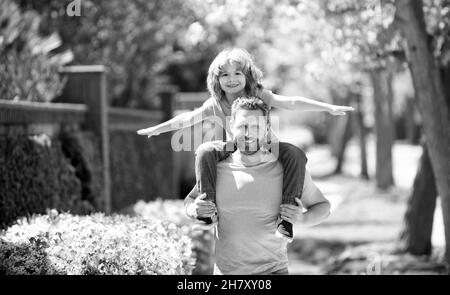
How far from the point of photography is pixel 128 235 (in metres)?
4.75

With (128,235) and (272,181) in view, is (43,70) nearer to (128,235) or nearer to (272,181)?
(128,235)

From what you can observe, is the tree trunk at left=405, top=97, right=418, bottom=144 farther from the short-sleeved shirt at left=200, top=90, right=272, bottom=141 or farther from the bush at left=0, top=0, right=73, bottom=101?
the short-sleeved shirt at left=200, top=90, right=272, bottom=141

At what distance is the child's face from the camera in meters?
4.14

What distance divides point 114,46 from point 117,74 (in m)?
0.53

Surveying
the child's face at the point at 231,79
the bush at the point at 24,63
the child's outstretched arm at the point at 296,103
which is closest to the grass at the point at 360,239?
the child's outstretched arm at the point at 296,103

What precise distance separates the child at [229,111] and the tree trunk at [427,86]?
135 inches

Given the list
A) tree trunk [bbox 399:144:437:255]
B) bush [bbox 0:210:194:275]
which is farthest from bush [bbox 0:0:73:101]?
tree trunk [bbox 399:144:437:255]

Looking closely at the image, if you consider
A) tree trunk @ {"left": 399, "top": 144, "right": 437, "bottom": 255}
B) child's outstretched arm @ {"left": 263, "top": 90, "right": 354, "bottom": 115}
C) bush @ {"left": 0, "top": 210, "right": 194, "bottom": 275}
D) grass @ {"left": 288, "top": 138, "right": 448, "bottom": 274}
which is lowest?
grass @ {"left": 288, "top": 138, "right": 448, "bottom": 274}

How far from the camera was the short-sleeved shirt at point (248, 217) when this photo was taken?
3.56m

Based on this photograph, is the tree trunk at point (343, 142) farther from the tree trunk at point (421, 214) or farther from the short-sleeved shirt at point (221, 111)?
the short-sleeved shirt at point (221, 111)

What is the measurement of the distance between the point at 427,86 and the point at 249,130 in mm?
4377

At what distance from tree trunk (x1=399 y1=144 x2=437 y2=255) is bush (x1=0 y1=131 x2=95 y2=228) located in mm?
4679
